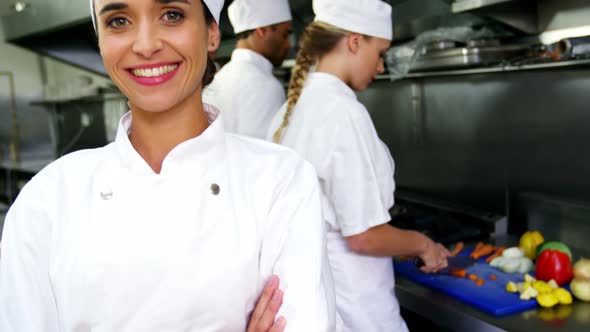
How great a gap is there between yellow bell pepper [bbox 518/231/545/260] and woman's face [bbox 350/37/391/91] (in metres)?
0.75

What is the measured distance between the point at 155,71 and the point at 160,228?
0.71ft

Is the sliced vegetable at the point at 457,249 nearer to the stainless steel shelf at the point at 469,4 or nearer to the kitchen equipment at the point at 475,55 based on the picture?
the kitchen equipment at the point at 475,55

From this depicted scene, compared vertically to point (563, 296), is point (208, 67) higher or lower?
higher

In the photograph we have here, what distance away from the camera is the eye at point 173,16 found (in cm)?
80

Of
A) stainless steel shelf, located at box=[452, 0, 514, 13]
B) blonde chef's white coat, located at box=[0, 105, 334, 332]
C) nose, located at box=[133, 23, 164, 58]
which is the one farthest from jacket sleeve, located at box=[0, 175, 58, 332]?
stainless steel shelf, located at box=[452, 0, 514, 13]

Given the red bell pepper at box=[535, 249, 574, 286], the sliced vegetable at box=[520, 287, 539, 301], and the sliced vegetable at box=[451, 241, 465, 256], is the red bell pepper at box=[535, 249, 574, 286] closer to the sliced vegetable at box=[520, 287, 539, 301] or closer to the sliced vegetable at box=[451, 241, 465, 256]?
the sliced vegetable at box=[520, 287, 539, 301]

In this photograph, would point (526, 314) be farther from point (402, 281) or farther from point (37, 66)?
point (37, 66)

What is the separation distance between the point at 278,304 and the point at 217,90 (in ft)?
4.56

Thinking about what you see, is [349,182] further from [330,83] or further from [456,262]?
[456,262]

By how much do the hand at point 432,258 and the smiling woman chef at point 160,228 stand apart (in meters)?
0.74

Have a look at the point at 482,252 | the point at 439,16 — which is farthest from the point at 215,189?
the point at 439,16

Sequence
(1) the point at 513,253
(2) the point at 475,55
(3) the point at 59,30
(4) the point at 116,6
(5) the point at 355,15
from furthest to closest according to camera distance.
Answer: (3) the point at 59,30 < (2) the point at 475,55 < (1) the point at 513,253 < (5) the point at 355,15 < (4) the point at 116,6

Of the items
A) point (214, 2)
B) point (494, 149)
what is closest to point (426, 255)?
point (494, 149)

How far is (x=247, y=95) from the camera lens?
81.7 inches
